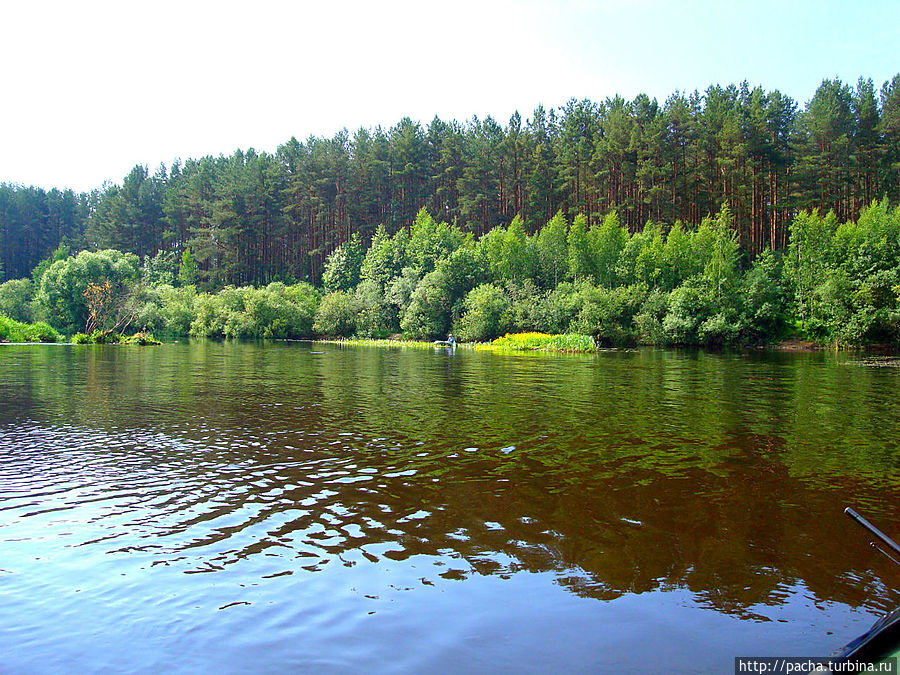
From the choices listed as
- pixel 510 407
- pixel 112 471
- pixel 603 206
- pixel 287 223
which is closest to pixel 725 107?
pixel 603 206

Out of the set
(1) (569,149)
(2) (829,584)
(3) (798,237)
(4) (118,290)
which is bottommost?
(2) (829,584)

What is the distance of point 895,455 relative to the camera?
12.9 metres

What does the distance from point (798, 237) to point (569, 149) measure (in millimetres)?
34715

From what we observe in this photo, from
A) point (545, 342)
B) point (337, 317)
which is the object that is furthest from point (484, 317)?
point (337, 317)

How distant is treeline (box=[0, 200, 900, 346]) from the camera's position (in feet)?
205

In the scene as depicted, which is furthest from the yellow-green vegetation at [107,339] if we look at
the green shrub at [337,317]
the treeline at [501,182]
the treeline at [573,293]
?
the treeline at [501,182]

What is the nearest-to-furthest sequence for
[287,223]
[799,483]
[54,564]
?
[54,564] → [799,483] → [287,223]

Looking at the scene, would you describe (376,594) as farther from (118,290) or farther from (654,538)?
(118,290)

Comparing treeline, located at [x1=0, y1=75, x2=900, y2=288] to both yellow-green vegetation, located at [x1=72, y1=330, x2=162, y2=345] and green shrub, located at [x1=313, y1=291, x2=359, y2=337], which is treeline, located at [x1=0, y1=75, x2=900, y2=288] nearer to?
green shrub, located at [x1=313, y1=291, x2=359, y2=337]

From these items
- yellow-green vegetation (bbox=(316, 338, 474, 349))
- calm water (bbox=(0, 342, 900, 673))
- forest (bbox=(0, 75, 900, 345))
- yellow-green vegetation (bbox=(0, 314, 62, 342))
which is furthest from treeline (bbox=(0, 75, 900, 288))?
calm water (bbox=(0, 342, 900, 673))

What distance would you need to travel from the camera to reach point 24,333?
63938 mm

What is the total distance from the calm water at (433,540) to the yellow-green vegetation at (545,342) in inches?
1543

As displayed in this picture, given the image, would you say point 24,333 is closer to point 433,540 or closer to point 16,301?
point 16,301

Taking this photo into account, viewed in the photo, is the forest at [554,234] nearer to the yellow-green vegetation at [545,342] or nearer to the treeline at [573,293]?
the treeline at [573,293]
